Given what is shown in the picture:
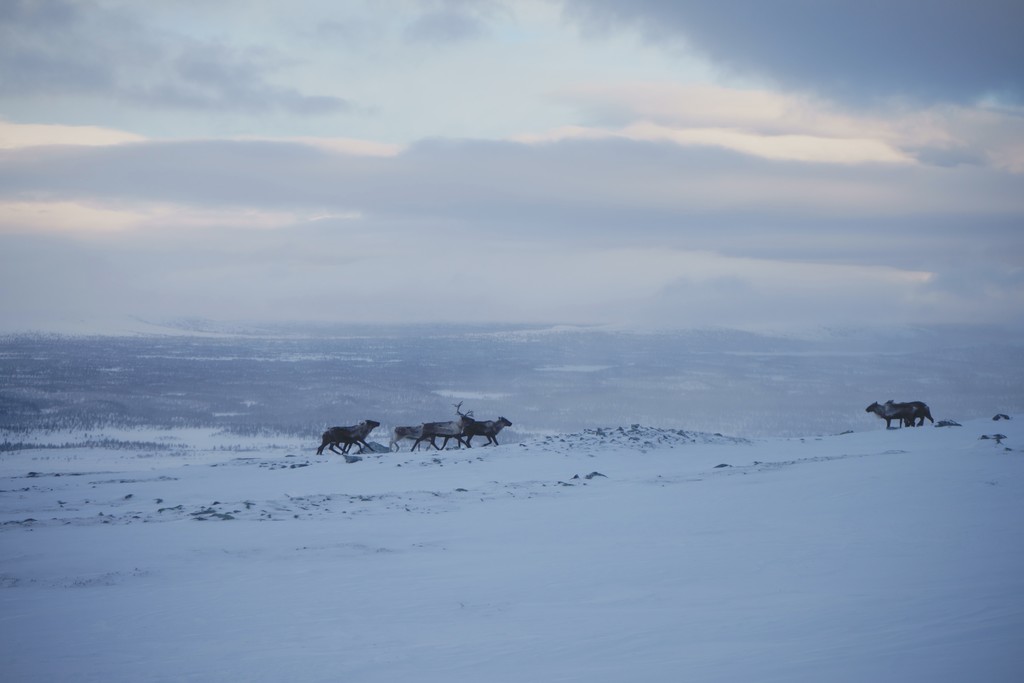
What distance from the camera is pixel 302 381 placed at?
8712 centimetres

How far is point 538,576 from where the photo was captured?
36.2 feet

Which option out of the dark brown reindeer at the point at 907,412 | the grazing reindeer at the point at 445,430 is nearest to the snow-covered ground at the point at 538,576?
the grazing reindeer at the point at 445,430

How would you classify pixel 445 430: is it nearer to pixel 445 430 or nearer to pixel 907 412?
pixel 445 430

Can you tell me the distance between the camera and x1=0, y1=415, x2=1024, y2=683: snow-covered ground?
7648 millimetres

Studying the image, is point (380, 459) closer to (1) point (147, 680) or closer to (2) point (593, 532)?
(2) point (593, 532)

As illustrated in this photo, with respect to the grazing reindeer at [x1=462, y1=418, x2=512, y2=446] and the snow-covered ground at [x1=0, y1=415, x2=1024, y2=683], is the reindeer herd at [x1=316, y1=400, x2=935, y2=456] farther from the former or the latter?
the snow-covered ground at [x1=0, y1=415, x2=1024, y2=683]

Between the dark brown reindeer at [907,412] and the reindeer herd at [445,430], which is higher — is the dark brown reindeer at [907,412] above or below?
above

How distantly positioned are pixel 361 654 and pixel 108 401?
6382 centimetres

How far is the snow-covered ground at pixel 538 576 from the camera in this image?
7648mm

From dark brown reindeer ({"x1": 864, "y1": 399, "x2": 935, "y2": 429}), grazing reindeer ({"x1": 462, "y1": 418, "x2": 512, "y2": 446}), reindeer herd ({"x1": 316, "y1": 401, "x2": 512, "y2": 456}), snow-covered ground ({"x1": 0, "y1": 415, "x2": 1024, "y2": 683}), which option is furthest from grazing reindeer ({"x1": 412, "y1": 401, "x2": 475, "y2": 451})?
dark brown reindeer ({"x1": 864, "y1": 399, "x2": 935, "y2": 429})

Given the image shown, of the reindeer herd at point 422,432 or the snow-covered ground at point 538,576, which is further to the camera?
the reindeer herd at point 422,432

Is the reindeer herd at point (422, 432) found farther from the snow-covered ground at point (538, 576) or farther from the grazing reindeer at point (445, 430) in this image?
the snow-covered ground at point (538, 576)

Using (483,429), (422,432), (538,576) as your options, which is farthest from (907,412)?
(538,576)

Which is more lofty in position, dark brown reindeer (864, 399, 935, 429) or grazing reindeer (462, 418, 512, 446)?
dark brown reindeer (864, 399, 935, 429)
